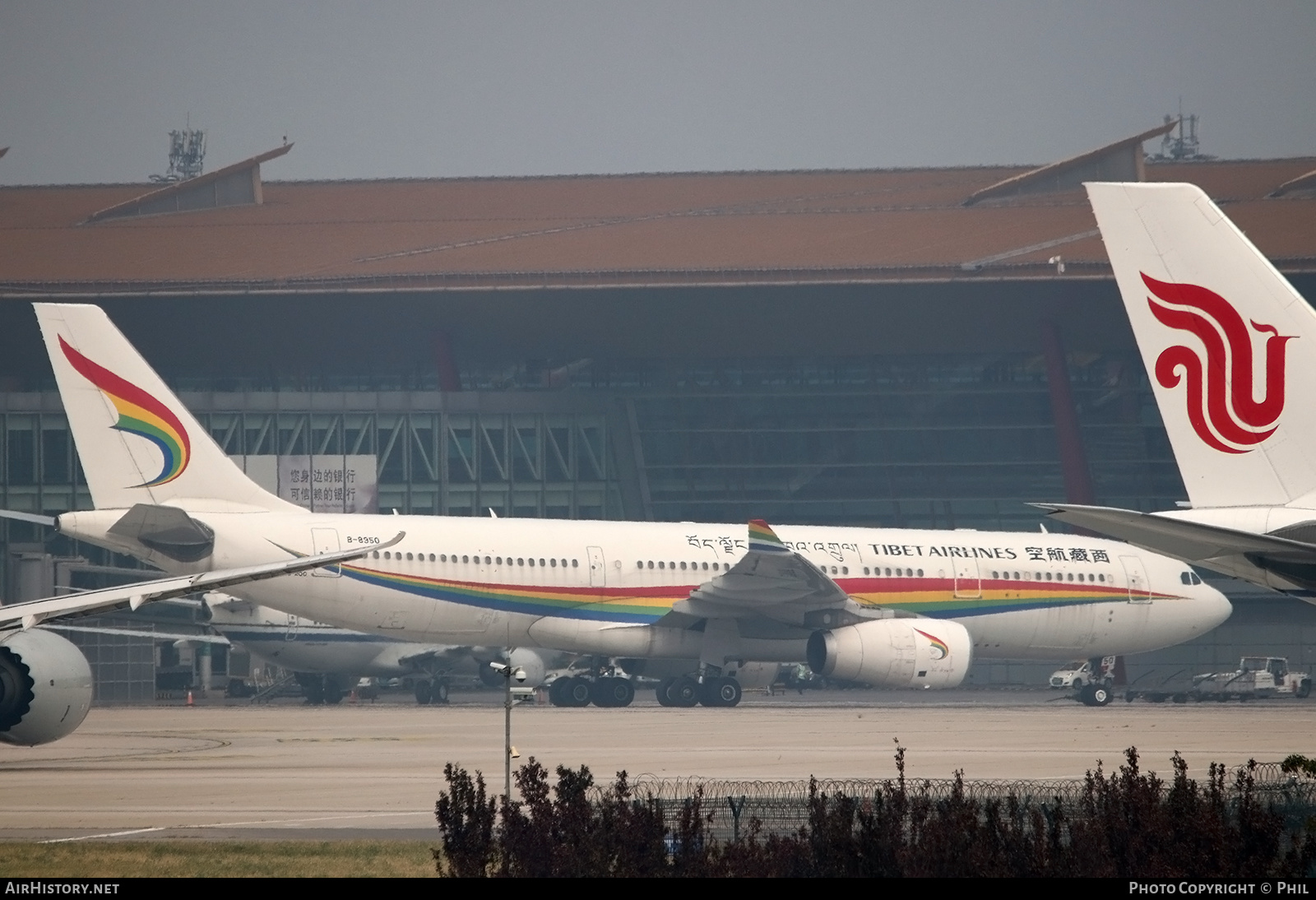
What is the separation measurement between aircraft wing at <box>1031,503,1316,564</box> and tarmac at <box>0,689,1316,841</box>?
240 inches

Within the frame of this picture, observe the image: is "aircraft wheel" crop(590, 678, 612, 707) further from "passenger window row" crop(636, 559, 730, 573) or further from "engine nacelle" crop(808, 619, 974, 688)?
"engine nacelle" crop(808, 619, 974, 688)

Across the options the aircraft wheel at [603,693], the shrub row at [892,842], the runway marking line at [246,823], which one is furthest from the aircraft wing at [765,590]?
the shrub row at [892,842]

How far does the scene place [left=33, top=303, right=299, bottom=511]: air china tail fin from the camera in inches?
1217

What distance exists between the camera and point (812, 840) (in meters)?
11.0

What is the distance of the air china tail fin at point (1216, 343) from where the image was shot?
13.0 meters

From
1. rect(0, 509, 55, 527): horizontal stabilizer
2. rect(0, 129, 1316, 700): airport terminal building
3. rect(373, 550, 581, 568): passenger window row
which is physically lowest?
rect(373, 550, 581, 568): passenger window row

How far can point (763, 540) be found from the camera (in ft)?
111

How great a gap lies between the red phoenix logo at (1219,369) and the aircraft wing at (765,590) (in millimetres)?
19869

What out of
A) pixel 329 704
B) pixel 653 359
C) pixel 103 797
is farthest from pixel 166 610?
pixel 103 797

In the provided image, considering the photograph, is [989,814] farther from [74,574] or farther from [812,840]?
[74,574]

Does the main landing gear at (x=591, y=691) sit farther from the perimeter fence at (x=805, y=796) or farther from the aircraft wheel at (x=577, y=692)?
the perimeter fence at (x=805, y=796)

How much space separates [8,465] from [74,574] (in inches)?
302

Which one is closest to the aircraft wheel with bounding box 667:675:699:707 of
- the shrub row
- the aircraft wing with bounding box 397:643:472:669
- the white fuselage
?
the white fuselage

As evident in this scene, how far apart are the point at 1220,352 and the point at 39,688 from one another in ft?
44.3
